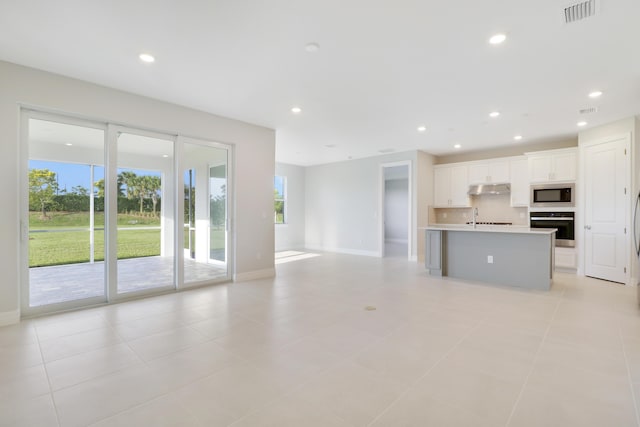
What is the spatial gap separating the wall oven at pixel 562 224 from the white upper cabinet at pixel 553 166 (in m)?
0.73

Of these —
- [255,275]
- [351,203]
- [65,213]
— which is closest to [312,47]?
[65,213]

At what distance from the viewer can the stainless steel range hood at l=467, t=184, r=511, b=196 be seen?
7027mm

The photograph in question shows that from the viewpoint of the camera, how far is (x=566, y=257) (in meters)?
6.08

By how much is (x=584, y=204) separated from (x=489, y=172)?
2.05 metres

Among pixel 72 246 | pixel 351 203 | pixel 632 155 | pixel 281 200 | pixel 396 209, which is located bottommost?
pixel 72 246

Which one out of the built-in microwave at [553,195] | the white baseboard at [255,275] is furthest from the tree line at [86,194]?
the built-in microwave at [553,195]

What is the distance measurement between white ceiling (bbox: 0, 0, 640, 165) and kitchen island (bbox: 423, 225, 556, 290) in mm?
1979

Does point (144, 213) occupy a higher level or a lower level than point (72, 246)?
higher

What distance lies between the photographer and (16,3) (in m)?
2.30

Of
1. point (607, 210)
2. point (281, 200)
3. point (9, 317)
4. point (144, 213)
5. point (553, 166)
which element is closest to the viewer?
point (9, 317)

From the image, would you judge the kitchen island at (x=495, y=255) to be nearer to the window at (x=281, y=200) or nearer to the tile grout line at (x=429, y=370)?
the tile grout line at (x=429, y=370)

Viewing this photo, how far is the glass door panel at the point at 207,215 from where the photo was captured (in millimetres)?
4953

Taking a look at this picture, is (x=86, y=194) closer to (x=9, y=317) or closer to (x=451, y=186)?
(x=9, y=317)

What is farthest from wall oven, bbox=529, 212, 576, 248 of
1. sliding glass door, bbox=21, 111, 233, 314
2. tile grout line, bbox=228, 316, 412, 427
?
sliding glass door, bbox=21, 111, 233, 314
